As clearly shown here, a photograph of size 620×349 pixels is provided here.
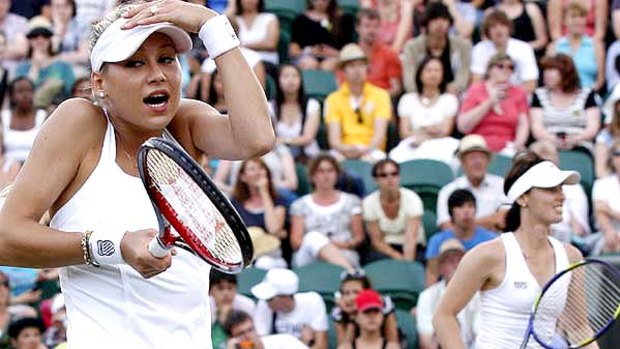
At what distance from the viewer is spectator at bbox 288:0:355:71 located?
11.8 m

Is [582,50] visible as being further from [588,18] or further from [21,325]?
[21,325]

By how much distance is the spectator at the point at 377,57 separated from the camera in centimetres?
1145

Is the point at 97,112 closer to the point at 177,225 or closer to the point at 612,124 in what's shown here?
the point at 177,225

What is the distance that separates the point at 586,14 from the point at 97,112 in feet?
26.9

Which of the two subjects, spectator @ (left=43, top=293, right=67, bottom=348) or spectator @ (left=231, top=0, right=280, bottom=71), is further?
spectator @ (left=231, top=0, right=280, bottom=71)

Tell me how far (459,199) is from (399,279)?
65 centimetres

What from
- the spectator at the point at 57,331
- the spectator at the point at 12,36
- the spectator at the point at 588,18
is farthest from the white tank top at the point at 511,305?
the spectator at the point at 12,36

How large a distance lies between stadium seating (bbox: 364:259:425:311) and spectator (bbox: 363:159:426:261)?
10.7 inches

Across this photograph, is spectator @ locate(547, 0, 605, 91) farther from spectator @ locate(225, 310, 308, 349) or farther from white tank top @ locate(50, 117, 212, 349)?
white tank top @ locate(50, 117, 212, 349)

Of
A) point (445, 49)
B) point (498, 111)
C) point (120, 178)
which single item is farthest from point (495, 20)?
point (120, 178)

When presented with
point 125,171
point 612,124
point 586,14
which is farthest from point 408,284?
point 125,171

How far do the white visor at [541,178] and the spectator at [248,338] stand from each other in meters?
2.74

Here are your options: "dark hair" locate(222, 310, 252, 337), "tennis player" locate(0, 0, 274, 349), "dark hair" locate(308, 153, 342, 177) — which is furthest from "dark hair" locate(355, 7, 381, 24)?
"tennis player" locate(0, 0, 274, 349)

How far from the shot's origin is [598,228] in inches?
370
